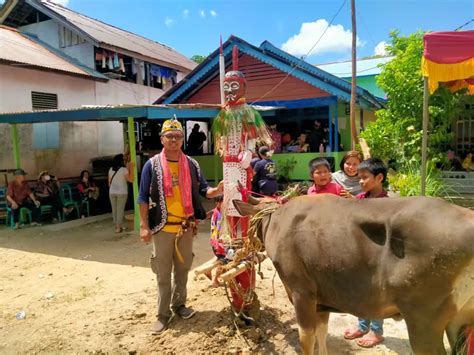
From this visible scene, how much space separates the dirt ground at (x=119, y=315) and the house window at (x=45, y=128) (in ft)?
20.9

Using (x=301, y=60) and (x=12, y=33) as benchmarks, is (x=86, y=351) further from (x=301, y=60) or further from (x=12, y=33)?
(x=12, y=33)

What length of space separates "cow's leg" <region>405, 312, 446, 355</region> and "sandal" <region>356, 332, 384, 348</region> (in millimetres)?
1533

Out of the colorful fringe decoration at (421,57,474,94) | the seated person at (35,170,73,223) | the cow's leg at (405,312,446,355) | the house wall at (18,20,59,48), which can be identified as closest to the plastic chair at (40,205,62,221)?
the seated person at (35,170,73,223)

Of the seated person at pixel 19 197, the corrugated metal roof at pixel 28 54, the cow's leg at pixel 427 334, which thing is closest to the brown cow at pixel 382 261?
the cow's leg at pixel 427 334

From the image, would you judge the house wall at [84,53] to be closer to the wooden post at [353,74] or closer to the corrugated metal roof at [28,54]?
the corrugated metal roof at [28,54]

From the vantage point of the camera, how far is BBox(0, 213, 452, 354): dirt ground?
3.55 meters

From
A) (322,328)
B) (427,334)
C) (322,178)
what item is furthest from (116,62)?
(427,334)

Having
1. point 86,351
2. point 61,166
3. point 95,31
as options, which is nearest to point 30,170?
point 61,166

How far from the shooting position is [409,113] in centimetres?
848

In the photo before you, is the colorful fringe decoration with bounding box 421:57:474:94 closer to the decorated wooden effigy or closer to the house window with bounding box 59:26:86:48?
the decorated wooden effigy

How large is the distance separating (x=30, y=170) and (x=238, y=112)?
10.6 metres

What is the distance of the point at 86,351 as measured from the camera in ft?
11.8

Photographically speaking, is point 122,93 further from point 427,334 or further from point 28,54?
point 427,334

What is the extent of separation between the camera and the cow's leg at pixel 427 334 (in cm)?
192
